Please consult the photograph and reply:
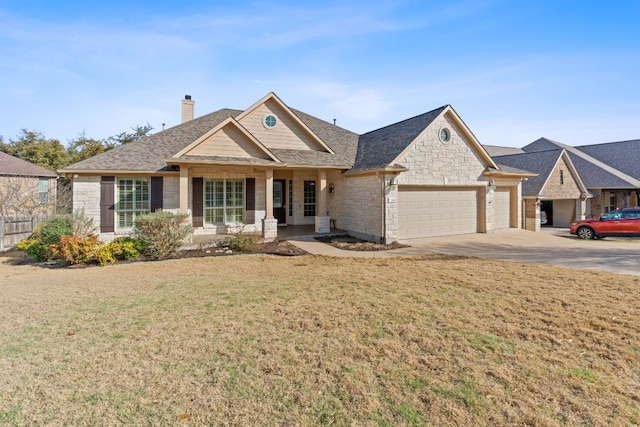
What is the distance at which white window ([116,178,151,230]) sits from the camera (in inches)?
505

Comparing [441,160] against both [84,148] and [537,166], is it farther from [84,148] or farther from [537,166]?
[84,148]

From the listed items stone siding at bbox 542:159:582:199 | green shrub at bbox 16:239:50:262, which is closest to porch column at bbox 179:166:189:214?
green shrub at bbox 16:239:50:262

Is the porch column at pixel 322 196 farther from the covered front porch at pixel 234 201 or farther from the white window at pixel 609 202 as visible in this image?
the white window at pixel 609 202

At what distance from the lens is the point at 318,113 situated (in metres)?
21.4

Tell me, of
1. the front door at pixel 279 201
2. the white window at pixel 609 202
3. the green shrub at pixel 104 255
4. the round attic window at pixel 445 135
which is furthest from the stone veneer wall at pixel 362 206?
the white window at pixel 609 202

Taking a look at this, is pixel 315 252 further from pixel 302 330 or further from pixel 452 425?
pixel 452 425

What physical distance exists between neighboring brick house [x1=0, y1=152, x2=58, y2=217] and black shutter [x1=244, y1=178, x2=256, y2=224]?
10.8 meters

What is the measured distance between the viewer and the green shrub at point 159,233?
10.6 m

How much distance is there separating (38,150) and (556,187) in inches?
1715

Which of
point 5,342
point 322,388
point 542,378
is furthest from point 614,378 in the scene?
point 5,342

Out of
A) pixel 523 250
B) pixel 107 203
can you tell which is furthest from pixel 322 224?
pixel 107 203

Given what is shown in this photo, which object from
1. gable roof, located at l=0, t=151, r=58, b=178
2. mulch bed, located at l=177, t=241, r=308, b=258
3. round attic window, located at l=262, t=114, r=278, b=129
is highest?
round attic window, located at l=262, t=114, r=278, b=129

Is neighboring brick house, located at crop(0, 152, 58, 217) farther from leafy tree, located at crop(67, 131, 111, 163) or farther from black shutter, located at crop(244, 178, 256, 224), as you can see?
black shutter, located at crop(244, 178, 256, 224)

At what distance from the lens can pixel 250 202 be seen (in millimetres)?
14562
